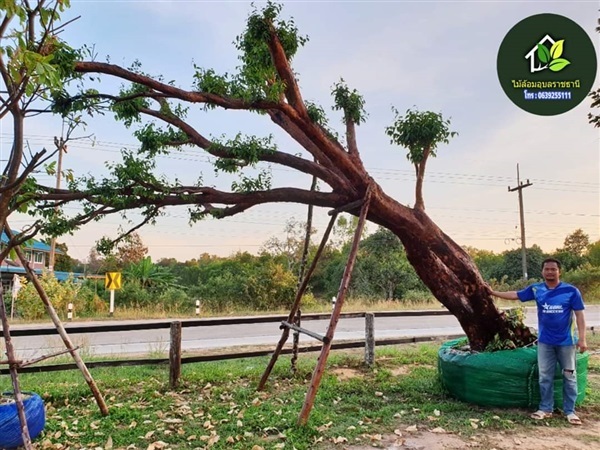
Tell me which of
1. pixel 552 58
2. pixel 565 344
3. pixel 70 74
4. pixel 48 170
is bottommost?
pixel 565 344

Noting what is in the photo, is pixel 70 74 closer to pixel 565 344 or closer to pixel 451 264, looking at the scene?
pixel 451 264

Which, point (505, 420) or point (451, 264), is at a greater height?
point (451, 264)

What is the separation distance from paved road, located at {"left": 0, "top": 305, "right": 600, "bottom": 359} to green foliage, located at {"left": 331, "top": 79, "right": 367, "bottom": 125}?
4.92 m

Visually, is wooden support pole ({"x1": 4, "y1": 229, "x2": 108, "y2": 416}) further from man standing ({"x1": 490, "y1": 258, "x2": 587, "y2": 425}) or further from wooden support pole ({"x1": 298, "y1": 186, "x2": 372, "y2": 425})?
man standing ({"x1": 490, "y1": 258, "x2": 587, "y2": 425})

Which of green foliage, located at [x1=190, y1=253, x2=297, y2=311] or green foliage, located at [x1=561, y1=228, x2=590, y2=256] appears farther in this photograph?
green foliage, located at [x1=561, y1=228, x2=590, y2=256]

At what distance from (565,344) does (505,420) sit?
3.28ft

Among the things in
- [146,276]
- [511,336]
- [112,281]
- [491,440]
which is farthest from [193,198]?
[146,276]

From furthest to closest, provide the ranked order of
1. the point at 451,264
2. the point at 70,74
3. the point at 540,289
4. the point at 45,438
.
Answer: the point at 451,264 < the point at 540,289 < the point at 45,438 < the point at 70,74

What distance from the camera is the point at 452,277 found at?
19.2 feet

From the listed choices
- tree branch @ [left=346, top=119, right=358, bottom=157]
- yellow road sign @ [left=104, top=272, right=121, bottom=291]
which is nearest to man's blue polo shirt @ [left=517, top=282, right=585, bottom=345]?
tree branch @ [left=346, top=119, right=358, bottom=157]

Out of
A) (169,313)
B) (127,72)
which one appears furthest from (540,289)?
(169,313)

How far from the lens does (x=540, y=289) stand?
196 inches

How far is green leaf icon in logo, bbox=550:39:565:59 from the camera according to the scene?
643 cm

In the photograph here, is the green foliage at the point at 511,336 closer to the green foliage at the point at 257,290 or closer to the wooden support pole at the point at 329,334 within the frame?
the wooden support pole at the point at 329,334
